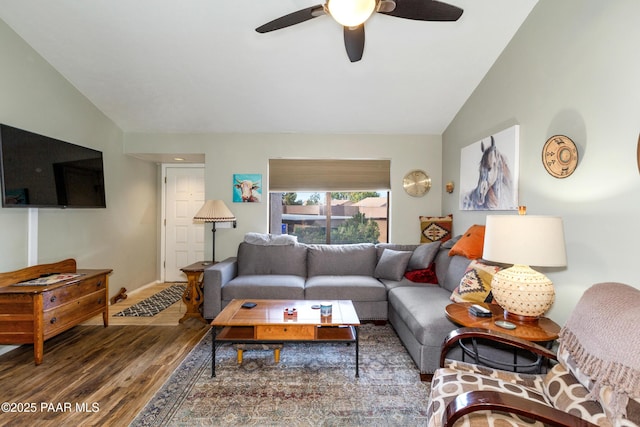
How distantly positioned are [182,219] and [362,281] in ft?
10.7

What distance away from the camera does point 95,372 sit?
224 cm

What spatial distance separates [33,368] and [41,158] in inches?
68.0

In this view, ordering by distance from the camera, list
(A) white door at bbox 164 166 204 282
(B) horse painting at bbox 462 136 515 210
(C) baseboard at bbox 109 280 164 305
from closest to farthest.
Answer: (B) horse painting at bbox 462 136 515 210 < (C) baseboard at bbox 109 280 164 305 < (A) white door at bbox 164 166 204 282

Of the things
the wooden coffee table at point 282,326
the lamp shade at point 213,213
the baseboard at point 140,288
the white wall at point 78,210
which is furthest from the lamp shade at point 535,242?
the baseboard at point 140,288

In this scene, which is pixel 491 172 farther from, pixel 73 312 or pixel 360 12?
pixel 73 312

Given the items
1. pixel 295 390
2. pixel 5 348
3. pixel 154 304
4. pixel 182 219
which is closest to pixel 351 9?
pixel 295 390

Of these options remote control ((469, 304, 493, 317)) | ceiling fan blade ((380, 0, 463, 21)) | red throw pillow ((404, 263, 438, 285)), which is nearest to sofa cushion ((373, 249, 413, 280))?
red throw pillow ((404, 263, 438, 285))

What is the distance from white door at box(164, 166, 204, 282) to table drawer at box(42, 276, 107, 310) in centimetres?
186

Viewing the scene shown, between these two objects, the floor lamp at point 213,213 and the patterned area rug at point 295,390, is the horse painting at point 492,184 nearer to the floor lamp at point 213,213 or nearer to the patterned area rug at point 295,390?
the patterned area rug at point 295,390

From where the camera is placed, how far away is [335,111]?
11.9 ft

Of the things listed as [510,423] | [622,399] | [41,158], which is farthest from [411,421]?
[41,158]

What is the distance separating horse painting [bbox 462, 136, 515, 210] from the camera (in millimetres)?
2619

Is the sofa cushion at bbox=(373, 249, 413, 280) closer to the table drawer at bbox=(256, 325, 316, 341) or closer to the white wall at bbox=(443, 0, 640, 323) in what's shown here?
the white wall at bbox=(443, 0, 640, 323)

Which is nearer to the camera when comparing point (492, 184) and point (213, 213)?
point (492, 184)
